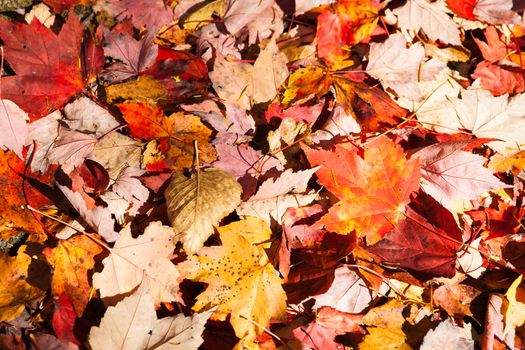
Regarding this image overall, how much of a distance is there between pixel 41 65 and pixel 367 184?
4.15 ft

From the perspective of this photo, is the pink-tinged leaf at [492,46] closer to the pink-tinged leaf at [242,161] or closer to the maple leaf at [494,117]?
the maple leaf at [494,117]

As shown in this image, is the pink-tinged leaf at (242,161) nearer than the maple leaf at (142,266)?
No

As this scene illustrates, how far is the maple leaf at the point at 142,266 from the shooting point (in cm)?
145

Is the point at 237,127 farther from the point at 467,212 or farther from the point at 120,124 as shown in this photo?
the point at 467,212

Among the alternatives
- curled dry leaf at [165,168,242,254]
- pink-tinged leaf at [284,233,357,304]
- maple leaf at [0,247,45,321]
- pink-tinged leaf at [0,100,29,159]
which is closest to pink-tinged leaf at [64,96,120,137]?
pink-tinged leaf at [0,100,29,159]

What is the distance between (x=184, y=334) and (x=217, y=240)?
A: 33 cm

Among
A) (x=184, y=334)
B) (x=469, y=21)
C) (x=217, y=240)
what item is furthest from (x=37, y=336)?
(x=469, y=21)

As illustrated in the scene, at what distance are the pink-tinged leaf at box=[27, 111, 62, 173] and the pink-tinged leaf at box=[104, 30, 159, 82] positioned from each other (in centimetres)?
29

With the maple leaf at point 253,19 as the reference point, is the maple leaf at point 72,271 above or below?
below

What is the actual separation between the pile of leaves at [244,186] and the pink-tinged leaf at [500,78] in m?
0.06

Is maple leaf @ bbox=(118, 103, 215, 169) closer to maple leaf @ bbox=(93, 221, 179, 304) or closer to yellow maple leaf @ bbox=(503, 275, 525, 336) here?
maple leaf @ bbox=(93, 221, 179, 304)

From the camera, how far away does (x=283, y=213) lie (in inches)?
63.9

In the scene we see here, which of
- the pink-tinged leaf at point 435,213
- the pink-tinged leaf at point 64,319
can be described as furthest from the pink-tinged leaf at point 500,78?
the pink-tinged leaf at point 64,319

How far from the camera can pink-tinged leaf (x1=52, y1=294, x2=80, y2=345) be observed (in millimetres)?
1402
